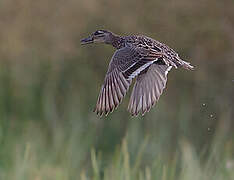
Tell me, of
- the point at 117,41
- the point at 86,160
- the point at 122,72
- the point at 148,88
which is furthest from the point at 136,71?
the point at 86,160

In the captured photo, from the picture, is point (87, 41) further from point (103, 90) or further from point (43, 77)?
point (43, 77)

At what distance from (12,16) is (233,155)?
4.19m

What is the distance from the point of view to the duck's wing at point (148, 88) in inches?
229

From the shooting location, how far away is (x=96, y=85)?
9.69m

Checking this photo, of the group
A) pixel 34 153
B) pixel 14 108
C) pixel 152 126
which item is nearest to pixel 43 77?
pixel 14 108

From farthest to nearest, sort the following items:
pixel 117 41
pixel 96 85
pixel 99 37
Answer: pixel 96 85, pixel 99 37, pixel 117 41

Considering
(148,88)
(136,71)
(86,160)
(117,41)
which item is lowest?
(86,160)

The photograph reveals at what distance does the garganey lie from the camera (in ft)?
17.5

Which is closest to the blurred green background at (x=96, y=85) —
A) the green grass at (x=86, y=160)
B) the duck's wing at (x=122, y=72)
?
the green grass at (x=86, y=160)

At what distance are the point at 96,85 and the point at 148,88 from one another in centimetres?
378

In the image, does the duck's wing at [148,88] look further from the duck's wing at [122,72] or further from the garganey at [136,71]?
the duck's wing at [122,72]

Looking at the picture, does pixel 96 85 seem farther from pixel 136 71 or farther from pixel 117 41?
pixel 136 71

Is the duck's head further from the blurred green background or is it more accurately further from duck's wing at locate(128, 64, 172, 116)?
the blurred green background

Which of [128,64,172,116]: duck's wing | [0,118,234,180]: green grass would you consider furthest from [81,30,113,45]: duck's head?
[0,118,234,180]: green grass
